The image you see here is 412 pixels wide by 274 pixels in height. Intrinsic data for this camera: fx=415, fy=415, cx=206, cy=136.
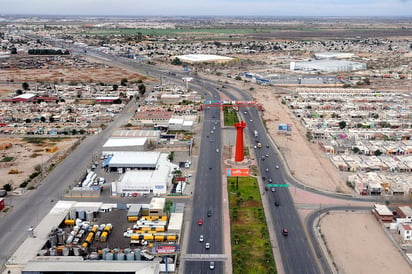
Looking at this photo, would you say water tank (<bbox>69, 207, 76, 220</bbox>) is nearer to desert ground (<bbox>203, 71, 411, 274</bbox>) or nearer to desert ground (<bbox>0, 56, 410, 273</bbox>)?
desert ground (<bbox>0, 56, 410, 273</bbox>)

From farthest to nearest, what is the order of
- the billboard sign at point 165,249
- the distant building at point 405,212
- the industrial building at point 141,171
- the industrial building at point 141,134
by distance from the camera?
the industrial building at point 141,134, the industrial building at point 141,171, the distant building at point 405,212, the billboard sign at point 165,249

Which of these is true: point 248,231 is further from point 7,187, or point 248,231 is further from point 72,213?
point 7,187

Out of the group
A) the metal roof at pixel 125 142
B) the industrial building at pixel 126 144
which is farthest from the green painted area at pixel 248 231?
the metal roof at pixel 125 142

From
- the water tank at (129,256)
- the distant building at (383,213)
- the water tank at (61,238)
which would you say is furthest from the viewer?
the distant building at (383,213)

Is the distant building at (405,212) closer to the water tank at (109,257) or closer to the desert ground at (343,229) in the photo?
the desert ground at (343,229)

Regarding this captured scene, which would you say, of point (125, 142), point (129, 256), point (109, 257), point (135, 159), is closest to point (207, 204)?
point (129, 256)
